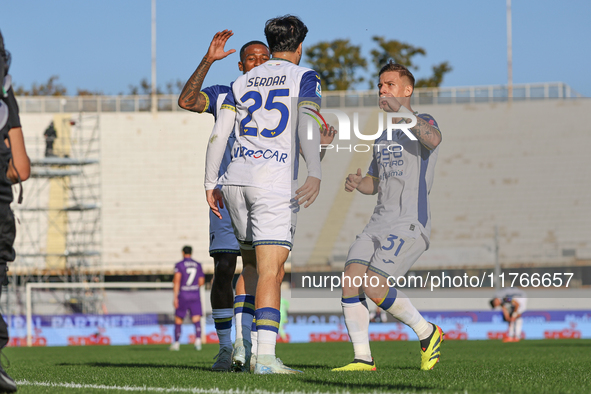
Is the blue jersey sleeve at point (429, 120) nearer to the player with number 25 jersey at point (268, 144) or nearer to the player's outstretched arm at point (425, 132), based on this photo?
the player's outstretched arm at point (425, 132)

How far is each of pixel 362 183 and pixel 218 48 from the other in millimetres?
1427

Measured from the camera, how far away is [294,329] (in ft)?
64.5

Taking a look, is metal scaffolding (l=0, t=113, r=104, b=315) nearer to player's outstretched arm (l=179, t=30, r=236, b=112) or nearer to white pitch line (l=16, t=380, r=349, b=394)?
player's outstretched arm (l=179, t=30, r=236, b=112)

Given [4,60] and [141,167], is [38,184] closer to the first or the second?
[141,167]

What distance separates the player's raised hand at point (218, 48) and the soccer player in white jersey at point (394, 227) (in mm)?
1128

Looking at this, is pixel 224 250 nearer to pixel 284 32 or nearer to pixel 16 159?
pixel 284 32

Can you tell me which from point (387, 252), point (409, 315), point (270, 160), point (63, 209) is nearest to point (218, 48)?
point (270, 160)

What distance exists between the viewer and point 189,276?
1407 cm

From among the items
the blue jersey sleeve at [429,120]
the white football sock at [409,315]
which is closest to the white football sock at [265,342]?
the white football sock at [409,315]

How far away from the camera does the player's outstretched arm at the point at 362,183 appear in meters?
5.26

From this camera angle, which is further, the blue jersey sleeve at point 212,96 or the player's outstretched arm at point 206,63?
the blue jersey sleeve at point 212,96

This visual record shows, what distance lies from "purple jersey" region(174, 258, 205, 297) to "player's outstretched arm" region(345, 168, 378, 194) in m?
9.13

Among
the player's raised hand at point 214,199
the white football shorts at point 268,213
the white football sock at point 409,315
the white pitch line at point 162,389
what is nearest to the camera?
the white pitch line at point 162,389

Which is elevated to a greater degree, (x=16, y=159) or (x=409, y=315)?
(x=16, y=159)
